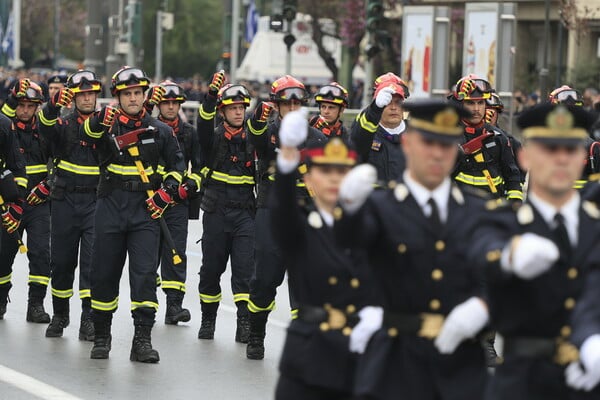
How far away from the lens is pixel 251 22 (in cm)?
5800

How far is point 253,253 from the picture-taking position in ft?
44.8

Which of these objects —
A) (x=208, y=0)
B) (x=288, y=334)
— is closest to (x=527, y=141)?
(x=288, y=334)

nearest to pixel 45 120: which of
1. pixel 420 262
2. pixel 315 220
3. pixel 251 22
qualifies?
pixel 315 220

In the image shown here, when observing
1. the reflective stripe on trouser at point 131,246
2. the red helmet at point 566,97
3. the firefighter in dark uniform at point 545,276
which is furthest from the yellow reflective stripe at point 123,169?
the firefighter in dark uniform at point 545,276

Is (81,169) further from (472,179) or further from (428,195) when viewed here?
(428,195)

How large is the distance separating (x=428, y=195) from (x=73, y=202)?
7091mm

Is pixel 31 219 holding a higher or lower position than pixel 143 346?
higher

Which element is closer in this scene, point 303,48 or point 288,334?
point 288,334

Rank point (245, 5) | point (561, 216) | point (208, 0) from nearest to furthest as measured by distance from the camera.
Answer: point (561, 216) → point (245, 5) → point (208, 0)

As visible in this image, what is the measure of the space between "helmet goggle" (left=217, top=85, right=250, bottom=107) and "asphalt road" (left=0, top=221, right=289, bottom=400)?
6.24 feet

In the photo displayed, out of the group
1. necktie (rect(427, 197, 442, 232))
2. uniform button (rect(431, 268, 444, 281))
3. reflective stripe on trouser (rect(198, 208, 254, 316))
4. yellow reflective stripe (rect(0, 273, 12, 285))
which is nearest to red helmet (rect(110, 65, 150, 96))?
Answer: reflective stripe on trouser (rect(198, 208, 254, 316))

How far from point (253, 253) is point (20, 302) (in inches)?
114

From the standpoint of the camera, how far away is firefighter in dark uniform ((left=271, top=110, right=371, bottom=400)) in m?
7.23

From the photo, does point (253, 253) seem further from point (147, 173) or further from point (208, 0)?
point (208, 0)
